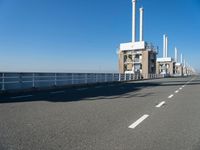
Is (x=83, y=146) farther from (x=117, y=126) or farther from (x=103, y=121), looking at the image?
(x=103, y=121)

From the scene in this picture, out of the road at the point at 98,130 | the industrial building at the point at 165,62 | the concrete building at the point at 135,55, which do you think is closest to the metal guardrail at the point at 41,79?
the road at the point at 98,130

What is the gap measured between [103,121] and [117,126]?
71cm

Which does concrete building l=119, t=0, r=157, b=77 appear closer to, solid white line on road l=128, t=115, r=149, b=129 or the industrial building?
the industrial building

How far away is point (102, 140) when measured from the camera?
543cm

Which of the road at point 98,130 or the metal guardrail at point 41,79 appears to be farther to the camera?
the metal guardrail at point 41,79

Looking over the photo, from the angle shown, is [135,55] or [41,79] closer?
[41,79]

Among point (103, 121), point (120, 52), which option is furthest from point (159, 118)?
point (120, 52)

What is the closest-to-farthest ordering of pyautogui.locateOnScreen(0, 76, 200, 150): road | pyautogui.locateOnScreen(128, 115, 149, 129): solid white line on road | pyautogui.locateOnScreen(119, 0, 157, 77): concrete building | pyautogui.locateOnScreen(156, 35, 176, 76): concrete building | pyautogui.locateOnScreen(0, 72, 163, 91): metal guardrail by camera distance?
1. pyautogui.locateOnScreen(0, 76, 200, 150): road
2. pyautogui.locateOnScreen(128, 115, 149, 129): solid white line on road
3. pyautogui.locateOnScreen(0, 72, 163, 91): metal guardrail
4. pyautogui.locateOnScreen(119, 0, 157, 77): concrete building
5. pyautogui.locateOnScreen(156, 35, 176, 76): concrete building

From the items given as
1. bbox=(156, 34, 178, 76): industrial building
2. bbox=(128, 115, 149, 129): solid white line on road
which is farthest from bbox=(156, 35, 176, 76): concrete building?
bbox=(128, 115, 149, 129): solid white line on road

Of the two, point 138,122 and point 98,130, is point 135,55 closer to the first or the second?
point 138,122

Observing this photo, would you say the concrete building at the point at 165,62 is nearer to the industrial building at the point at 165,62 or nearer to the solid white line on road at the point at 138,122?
the industrial building at the point at 165,62

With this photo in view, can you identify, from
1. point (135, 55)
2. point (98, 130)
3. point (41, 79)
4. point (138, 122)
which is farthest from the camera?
point (135, 55)

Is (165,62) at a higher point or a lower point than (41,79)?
higher

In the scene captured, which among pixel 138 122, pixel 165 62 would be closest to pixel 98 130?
pixel 138 122
